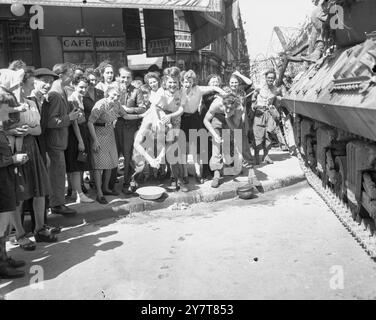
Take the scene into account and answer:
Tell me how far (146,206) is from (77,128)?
155cm

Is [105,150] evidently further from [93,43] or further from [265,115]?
[93,43]

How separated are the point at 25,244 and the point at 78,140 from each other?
5.78ft

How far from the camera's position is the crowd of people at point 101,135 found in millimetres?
4770

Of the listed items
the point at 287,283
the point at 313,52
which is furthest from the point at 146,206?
the point at 313,52

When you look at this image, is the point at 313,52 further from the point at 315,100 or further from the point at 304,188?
the point at 315,100

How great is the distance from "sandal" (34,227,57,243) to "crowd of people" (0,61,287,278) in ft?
0.04

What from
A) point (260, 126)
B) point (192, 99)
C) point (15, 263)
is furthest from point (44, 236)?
point (260, 126)

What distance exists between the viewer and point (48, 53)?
11.0 m

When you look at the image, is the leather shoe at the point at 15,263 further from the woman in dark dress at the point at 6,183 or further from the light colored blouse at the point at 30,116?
the light colored blouse at the point at 30,116

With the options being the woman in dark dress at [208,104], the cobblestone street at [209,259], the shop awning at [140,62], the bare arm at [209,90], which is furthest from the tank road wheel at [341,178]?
the shop awning at [140,62]

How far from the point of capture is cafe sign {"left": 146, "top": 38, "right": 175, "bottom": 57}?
12492 mm

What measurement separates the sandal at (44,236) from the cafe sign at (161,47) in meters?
8.17

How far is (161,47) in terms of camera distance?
41.6ft

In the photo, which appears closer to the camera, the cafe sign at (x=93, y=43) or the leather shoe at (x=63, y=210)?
the leather shoe at (x=63, y=210)
